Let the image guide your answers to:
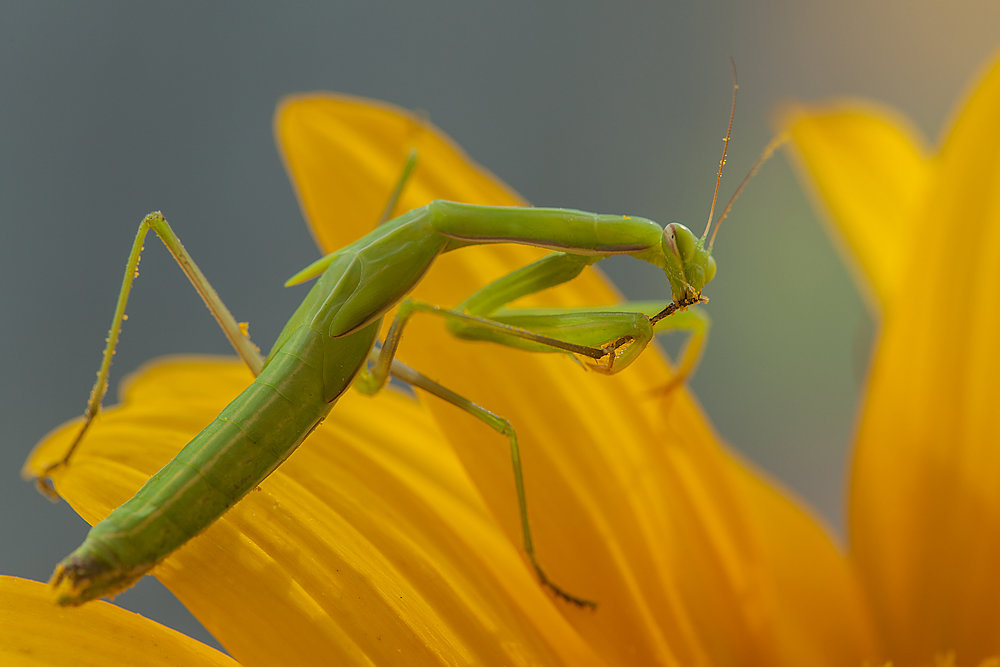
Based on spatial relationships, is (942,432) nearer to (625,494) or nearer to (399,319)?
(625,494)

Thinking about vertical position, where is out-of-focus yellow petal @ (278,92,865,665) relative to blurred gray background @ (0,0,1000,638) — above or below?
below

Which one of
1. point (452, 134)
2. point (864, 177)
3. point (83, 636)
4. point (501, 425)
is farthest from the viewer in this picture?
point (452, 134)

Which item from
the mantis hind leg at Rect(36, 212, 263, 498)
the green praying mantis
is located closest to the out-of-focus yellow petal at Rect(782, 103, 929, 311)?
the green praying mantis

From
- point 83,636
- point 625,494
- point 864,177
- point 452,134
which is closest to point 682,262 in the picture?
point 625,494

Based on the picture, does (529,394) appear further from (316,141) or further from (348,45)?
(348,45)

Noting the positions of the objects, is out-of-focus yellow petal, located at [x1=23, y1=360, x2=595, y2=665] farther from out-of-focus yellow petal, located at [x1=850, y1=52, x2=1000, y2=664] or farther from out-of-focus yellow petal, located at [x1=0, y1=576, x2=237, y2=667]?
out-of-focus yellow petal, located at [x1=850, y1=52, x2=1000, y2=664]

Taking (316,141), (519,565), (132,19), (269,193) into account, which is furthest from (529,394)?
(132,19)
